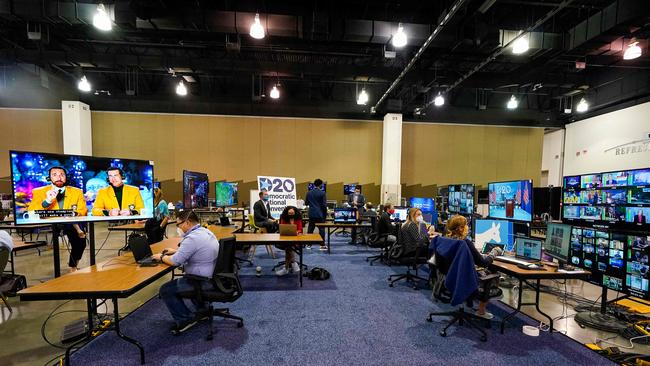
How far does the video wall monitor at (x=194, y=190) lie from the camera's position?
486cm

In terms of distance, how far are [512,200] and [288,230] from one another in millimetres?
3634

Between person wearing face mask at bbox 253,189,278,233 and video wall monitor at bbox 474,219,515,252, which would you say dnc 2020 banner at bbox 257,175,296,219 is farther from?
video wall monitor at bbox 474,219,515,252

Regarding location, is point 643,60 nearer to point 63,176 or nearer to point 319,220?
point 319,220

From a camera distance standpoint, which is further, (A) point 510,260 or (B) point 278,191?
(B) point 278,191

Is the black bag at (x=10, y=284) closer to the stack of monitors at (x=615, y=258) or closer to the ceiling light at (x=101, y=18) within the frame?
the ceiling light at (x=101, y=18)

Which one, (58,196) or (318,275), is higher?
(58,196)

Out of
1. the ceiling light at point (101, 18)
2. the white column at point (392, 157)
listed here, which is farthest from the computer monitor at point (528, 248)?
the white column at point (392, 157)

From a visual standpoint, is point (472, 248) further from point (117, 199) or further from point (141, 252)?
point (117, 199)

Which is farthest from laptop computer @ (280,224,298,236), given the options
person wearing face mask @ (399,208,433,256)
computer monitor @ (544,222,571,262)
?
computer monitor @ (544,222,571,262)

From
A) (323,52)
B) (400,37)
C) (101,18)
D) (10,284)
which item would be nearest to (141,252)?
(10,284)

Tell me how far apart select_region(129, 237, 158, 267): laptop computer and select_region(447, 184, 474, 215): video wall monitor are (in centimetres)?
679

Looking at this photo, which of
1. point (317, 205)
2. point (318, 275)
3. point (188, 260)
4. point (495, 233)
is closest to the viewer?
point (188, 260)

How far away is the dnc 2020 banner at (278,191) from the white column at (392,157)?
6197mm

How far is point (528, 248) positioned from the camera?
3422mm
